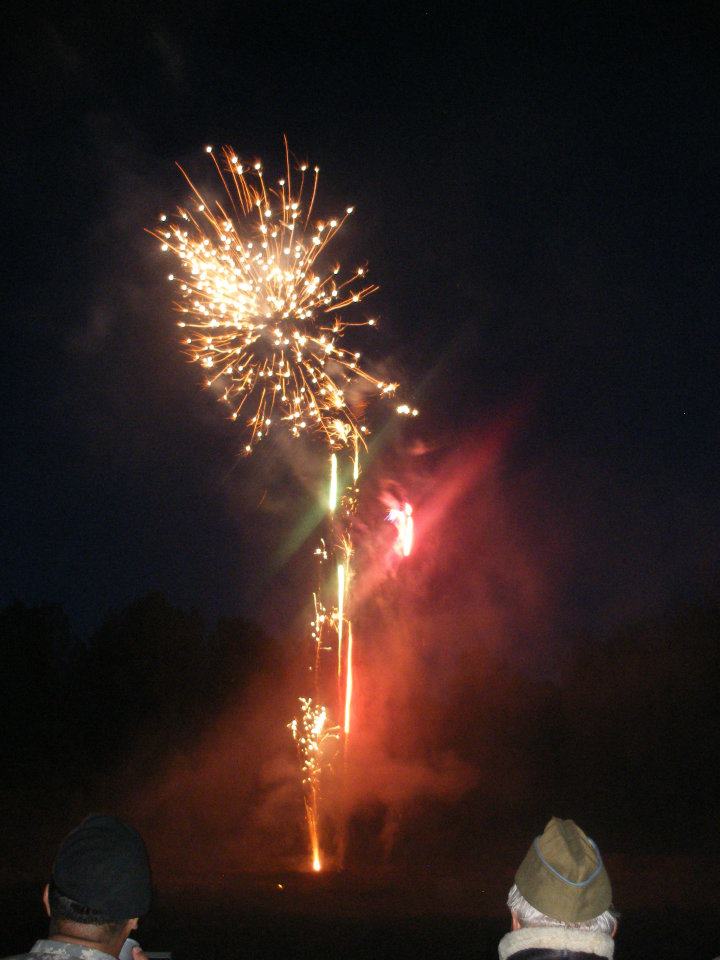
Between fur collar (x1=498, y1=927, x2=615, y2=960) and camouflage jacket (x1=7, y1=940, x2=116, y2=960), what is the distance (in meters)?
0.77

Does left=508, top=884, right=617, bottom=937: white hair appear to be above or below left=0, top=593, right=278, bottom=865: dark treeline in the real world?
below

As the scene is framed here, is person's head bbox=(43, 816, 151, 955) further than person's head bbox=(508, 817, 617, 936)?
No

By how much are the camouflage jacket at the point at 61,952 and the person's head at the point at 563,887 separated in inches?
32.1

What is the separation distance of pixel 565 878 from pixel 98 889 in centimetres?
90

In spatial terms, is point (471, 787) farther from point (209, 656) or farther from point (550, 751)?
point (209, 656)

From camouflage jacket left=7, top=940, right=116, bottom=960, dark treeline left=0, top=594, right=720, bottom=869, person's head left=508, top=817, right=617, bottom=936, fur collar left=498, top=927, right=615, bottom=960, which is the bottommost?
fur collar left=498, top=927, right=615, bottom=960

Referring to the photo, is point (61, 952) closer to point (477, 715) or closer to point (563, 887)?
point (563, 887)

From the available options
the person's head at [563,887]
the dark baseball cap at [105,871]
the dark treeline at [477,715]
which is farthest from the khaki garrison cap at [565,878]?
the dark treeline at [477,715]

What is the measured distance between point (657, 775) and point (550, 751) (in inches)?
158

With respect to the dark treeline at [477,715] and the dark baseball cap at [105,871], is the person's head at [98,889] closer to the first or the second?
the dark baseball cap at [105,871]

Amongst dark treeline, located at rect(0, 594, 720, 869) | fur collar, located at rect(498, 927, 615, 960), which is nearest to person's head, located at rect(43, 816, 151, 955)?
fur collar, located at rect(498, 927, 615, 960)

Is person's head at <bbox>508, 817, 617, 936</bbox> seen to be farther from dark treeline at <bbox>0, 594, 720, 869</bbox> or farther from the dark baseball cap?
dark treeline at <bbox>0, 594, 720, 869</bbox>

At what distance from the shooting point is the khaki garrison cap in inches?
68.8

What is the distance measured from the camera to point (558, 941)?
1710 mm
